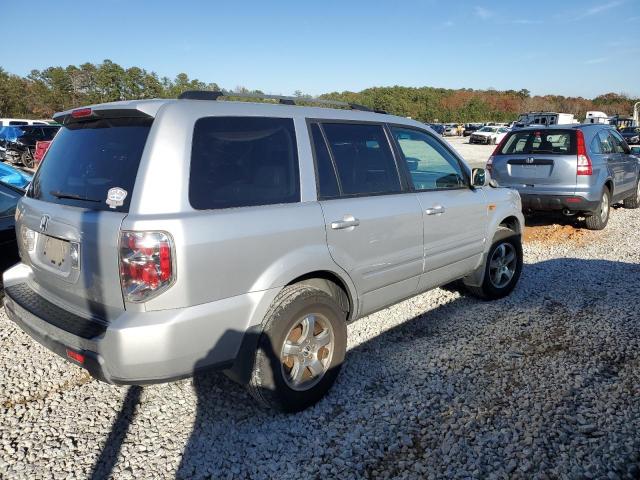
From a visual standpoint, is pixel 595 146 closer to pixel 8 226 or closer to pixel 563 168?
pixel 563 168

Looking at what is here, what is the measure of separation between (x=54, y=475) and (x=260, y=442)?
1.09 m

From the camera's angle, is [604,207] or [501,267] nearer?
[501,267]

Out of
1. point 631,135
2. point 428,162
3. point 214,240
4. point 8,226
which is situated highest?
point 631,135

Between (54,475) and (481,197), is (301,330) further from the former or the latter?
(481,197)

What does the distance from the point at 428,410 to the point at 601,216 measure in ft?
21.5

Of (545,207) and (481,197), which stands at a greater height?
(481,197)

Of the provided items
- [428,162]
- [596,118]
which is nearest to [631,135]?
[596,118]

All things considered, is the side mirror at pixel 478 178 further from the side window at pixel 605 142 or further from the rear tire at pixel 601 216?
the side window at pixel 605 142

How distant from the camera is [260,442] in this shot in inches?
105

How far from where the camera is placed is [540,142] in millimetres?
7625

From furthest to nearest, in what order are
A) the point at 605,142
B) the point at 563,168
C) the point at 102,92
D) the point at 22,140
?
Answer: 1. the point at 102,92
2. the point at 22,140
3. the point at 605,142
4. the point at 563,168

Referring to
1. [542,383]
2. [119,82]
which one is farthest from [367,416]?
[119,82]

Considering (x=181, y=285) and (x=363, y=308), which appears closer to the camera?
(x=181, y=285)

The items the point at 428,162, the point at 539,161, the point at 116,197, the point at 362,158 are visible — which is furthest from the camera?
the point at 539,161
